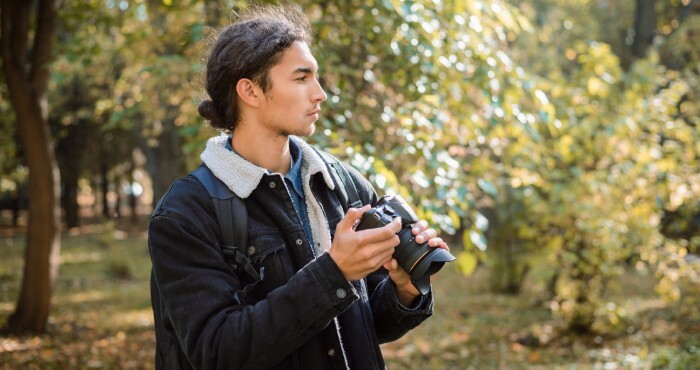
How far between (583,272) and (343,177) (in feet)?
23.1

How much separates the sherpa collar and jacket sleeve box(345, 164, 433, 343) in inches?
→ 8.6

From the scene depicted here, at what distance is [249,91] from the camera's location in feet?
7.23

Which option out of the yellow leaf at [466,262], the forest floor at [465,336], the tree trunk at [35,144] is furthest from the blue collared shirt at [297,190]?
the tree trunk at [35,144]

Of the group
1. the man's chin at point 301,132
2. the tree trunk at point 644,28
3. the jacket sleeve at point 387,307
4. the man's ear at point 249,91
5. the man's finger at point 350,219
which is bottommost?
the jacket sleeve at point 387,307

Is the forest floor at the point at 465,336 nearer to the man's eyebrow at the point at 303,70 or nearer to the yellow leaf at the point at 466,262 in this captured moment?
the yellow leaf at the point at 466,262

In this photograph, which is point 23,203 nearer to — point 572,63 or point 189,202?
point 572,63

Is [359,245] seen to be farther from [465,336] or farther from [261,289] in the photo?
[465,336]

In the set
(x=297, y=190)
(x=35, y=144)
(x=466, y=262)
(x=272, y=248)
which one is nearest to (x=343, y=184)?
(x=297, y=190)

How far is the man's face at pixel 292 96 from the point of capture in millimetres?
2178

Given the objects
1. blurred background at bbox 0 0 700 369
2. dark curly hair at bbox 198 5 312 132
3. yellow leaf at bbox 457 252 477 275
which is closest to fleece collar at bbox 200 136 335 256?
dark curly hair at bbox 198 5 312 132

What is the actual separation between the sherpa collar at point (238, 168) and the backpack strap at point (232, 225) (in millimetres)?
30

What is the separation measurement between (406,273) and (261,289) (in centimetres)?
45

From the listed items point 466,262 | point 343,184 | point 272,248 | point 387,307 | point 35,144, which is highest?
point 343,184

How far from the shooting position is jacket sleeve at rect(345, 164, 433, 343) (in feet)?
7.33
